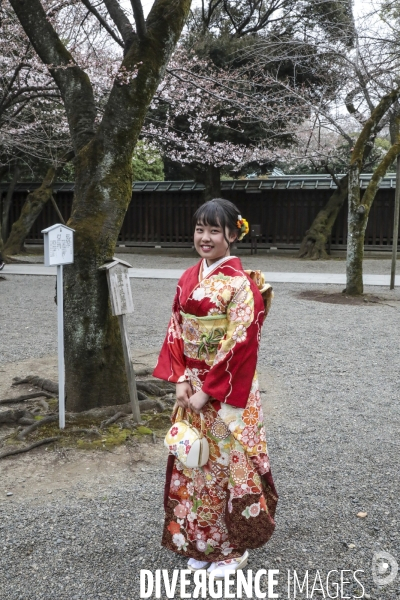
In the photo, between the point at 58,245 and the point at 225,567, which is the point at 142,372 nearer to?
the point at 58,245

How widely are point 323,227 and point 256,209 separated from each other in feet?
8.91

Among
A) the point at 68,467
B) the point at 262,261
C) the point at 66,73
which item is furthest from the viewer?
the point at 262,261

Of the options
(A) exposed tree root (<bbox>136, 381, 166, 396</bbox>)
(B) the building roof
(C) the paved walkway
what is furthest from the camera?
(B) the building roof

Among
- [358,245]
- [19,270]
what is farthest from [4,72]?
[358,245]

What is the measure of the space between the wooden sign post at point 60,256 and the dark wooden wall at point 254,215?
51.9ft

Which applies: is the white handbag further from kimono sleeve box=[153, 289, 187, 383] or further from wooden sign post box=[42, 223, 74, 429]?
wooden sign post box=[42, 223, 74, 429]

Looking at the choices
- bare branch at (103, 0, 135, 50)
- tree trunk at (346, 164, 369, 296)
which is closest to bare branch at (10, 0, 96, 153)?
bare branch at (103, 0, 135, 50)

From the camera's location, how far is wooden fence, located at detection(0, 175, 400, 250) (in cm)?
1867

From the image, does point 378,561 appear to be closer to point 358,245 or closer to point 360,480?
point 360,480

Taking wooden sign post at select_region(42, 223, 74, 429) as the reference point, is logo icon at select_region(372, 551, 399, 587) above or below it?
below

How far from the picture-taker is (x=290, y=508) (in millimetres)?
3064

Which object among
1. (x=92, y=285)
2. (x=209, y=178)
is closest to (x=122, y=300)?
(x=92, y=285)

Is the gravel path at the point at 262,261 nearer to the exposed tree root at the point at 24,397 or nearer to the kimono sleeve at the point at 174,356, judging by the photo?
the exposed tree root at the point at 24,397

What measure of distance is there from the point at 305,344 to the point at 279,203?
1295 centimetres
